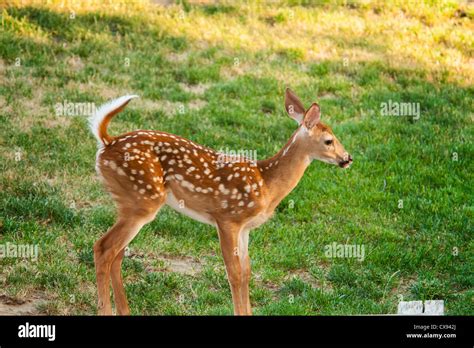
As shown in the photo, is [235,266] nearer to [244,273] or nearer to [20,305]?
[244,273]

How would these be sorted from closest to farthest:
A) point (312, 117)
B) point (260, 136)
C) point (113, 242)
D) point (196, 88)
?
point (113, 242), point (312, 117), point (260, 136), point (196, 88)

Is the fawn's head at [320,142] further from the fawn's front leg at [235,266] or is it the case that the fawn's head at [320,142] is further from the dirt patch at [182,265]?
the dirt patch at [182,265]

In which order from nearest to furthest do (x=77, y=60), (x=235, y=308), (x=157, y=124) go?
(x=235, y=308)
(x=157, y=124)
(x=77, y=60)

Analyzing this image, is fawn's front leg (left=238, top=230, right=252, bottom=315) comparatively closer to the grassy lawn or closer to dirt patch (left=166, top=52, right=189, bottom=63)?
the grassy lawn

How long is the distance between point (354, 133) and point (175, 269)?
Result: 4.53m

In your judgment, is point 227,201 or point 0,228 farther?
point 0,228

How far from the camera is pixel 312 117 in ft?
29.5

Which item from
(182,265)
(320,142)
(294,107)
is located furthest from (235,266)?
(182,265)

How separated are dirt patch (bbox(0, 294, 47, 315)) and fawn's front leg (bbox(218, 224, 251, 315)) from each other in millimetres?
Result: 1860

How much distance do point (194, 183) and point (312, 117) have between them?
1.19m

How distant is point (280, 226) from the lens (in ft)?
38.9
